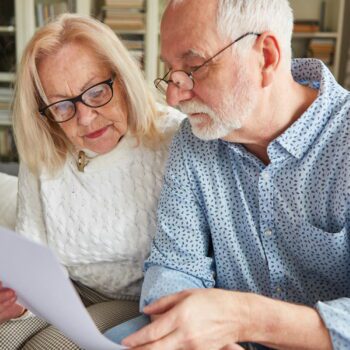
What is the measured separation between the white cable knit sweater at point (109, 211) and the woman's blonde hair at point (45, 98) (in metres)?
0.05

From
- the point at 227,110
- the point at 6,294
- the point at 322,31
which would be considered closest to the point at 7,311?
the point at 6,294

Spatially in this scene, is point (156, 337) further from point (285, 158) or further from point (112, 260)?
point (112, 260)

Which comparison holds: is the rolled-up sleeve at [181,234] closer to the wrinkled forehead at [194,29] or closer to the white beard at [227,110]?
the white beard at [227,110]

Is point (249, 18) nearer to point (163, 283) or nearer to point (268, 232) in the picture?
point (268, 232)

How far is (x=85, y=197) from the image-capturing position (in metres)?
1.41

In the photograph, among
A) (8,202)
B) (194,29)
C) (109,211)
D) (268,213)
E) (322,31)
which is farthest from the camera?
(322,31)

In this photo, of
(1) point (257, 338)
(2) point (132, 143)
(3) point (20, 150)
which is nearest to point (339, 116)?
(1) point (257, 338)

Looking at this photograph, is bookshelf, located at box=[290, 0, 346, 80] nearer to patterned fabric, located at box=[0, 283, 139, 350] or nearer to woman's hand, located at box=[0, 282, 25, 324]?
patterned fabric, located at box=[0, 283, 139, 350]

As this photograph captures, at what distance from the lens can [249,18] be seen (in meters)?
1.01

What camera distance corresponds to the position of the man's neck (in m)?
1.08

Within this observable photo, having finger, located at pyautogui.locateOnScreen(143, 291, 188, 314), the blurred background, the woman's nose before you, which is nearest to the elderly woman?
the woman's nose

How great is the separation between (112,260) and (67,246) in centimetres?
13

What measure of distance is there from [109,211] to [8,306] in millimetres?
369

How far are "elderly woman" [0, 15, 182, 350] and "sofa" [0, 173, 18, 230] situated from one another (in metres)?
0.35
